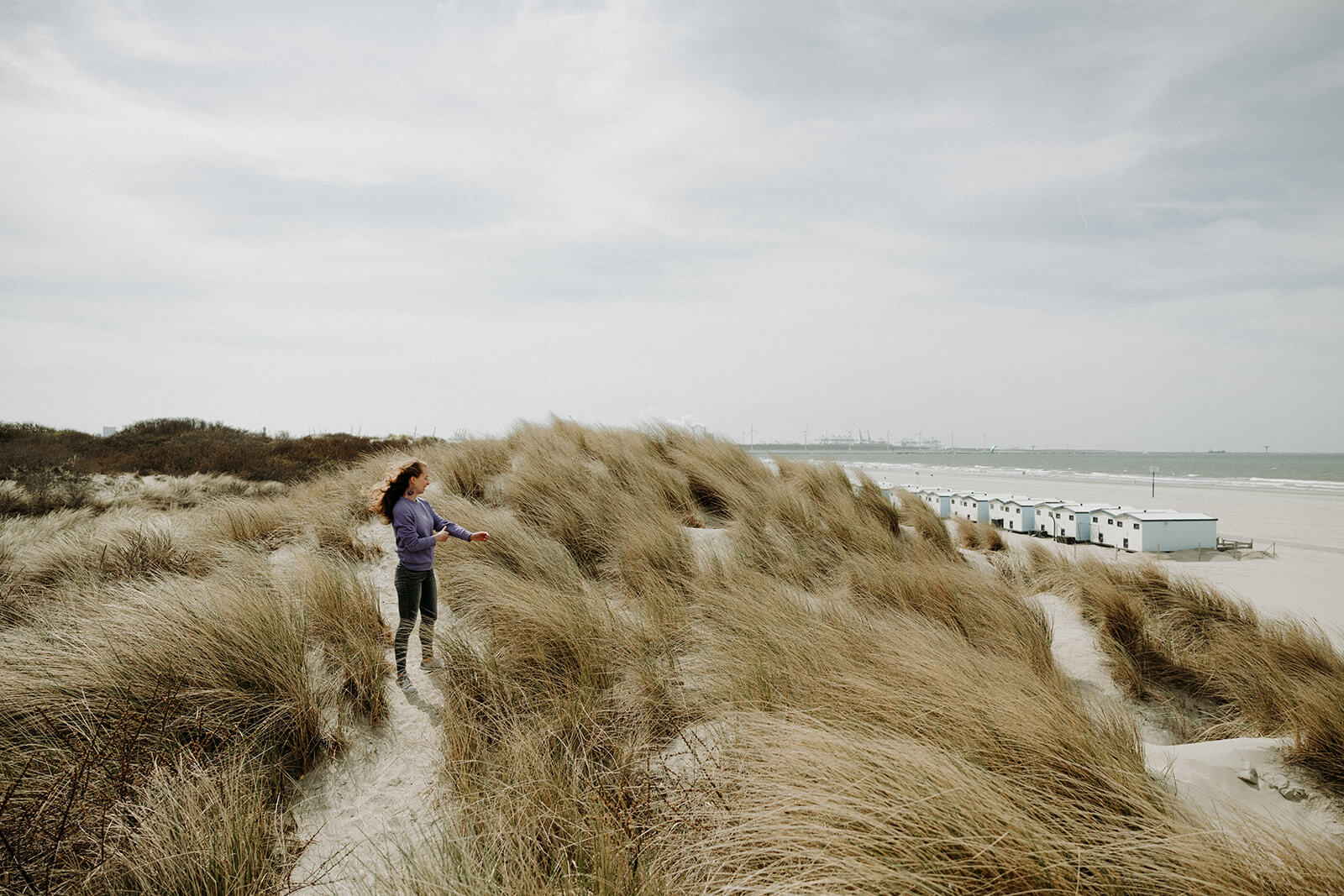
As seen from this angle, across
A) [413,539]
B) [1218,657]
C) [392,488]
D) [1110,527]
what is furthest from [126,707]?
[1110,527]

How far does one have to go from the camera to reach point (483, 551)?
545cm

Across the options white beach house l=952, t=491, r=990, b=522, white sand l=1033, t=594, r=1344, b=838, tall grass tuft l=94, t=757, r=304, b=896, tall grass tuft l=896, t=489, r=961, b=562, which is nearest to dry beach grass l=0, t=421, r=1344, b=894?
tall grass tuft l=94, t=757, r=304, b=896

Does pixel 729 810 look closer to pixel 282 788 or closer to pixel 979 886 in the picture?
pixel 979 886

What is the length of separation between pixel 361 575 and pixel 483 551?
124 cm

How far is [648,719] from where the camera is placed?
2945 millimetres

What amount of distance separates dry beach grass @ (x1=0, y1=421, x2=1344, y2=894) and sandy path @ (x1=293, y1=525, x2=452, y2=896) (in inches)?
3.4

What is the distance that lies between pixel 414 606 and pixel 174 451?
736 inches

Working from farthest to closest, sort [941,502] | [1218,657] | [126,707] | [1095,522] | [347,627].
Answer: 1. [941,502]
2. [1095,522]
3. [1218,657]
4. [347,627]
5. [126,707]

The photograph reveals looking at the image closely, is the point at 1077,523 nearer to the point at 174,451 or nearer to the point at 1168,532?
the point at 1168,532

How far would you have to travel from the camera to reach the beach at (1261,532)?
31.7 feet

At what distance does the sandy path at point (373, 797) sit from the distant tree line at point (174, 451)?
13.5m

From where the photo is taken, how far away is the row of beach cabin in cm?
1368

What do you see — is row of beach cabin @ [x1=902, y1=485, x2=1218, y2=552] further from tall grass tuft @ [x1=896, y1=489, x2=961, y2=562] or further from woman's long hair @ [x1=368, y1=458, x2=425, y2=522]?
woman's long hair @ [x1=368, y1=458, x2=425, y2=522]

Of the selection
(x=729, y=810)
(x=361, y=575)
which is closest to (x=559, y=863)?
(x=729, y=810)
